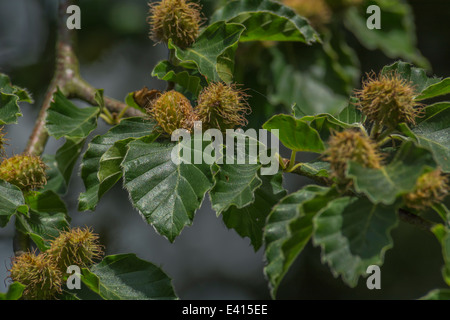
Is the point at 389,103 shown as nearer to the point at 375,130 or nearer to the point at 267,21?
the point at 375,130

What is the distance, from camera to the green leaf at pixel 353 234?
1.43 meters

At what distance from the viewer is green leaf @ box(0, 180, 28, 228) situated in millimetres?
1919

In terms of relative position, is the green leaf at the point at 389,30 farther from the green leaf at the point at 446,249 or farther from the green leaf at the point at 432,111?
the green leaf at the point at 446,249

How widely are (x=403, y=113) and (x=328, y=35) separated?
1955 mm

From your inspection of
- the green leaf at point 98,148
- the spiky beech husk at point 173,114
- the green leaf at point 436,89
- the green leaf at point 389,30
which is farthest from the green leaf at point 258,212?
the green leaf at point 389,30

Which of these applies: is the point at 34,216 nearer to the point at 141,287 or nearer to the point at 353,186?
the point at 141,287

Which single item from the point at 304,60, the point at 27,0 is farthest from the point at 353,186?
the point at 27,0

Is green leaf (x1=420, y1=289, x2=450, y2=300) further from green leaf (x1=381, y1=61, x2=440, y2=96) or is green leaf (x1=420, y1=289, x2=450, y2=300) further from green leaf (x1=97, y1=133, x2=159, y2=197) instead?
green leaf (x1=97, y1=133, x2=159, y2=197)

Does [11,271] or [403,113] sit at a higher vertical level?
[403,113]

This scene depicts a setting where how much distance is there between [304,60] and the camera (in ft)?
11.9

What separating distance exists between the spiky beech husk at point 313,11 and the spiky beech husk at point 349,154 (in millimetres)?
2107

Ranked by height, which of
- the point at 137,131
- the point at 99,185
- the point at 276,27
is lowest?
the point at 99,185

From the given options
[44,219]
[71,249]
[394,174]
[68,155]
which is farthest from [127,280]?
[394,174]

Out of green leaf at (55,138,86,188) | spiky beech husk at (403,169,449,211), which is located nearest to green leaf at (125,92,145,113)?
green leaf at (55,138,86,188)
